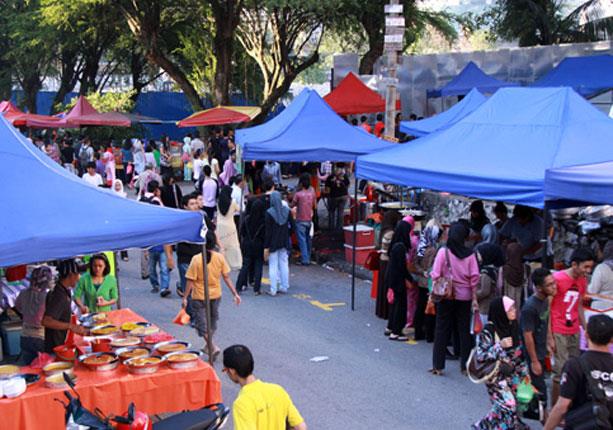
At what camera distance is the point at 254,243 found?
1269 centimetres

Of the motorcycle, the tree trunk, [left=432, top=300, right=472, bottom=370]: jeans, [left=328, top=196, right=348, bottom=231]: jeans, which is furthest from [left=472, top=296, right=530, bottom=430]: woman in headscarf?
the tree trunk

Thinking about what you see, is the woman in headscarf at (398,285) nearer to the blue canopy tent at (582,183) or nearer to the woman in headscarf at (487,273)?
the woman in headscarf at (487,273)

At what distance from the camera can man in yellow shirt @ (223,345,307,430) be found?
192 inches

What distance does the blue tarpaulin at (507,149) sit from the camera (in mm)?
9227

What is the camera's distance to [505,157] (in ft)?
32.1

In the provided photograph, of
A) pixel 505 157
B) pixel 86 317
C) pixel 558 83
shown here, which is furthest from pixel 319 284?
pixel 558 83

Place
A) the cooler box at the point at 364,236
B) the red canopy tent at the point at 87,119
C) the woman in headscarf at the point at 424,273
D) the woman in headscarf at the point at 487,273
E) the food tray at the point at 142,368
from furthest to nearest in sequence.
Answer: the red canopy tent at the point at 87,119
the cooler box at the point at 364,236
the woman in headscarf at the point at 424,273
the woman in headscarf at the point at 487,273
the food tray at the point at 142,368

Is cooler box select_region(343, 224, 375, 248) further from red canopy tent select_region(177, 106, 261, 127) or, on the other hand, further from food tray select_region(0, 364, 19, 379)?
red canopy tent select_region(177, 106, 261, 127)

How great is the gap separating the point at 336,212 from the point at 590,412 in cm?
1332

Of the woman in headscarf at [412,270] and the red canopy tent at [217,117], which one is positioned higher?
the red canopy tent at [217,117]

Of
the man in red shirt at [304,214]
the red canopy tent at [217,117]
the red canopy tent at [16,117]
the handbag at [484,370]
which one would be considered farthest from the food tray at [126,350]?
the red canopy tent at [16,117]

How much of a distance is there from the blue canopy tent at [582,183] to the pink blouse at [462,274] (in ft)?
3.61

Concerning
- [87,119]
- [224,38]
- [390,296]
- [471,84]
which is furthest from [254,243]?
[224,38]

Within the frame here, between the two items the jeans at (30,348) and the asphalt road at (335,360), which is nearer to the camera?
the jeans at (30,348)
